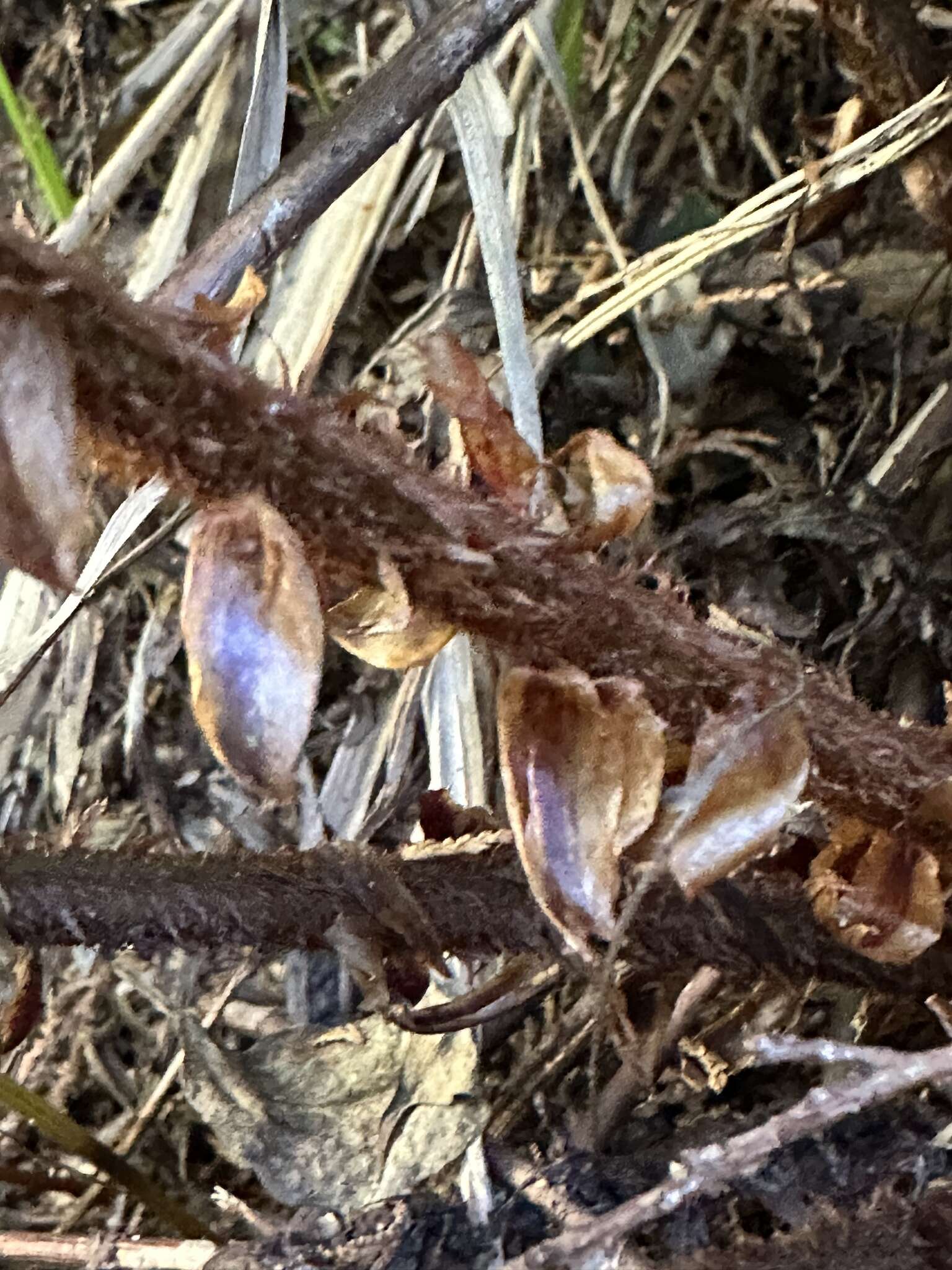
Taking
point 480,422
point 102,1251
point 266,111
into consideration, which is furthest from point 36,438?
point 102,1251

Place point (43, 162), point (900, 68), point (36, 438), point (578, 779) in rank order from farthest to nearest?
point (43, 162)
point (900, 68)
point (578, 779)
point (36, 438)

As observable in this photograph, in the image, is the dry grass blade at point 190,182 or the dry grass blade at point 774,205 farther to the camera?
the dry grass blade at point 190,182

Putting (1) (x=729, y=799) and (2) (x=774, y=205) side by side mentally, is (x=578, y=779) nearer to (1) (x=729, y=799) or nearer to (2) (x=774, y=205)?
(1) (x=729, y=799)

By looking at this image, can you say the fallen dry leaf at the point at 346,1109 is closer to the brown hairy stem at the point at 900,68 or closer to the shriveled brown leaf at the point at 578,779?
the shriveled brown leaf at the point at 578,779

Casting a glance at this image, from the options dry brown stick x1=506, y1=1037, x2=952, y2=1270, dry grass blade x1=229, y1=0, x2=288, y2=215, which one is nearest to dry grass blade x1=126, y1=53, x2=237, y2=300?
dry grass blade x1=229, y1=0, x2=288, y2=215

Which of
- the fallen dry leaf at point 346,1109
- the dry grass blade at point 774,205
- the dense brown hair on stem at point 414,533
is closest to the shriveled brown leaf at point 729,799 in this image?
the dense brown hair on stem at point 414,533

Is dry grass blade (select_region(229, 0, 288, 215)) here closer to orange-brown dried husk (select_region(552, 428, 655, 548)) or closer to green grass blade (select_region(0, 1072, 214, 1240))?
orange-brown dried husk (select_region(552, 428, 655, 548))

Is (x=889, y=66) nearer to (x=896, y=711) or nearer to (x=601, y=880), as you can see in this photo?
(x=896, y=711)
